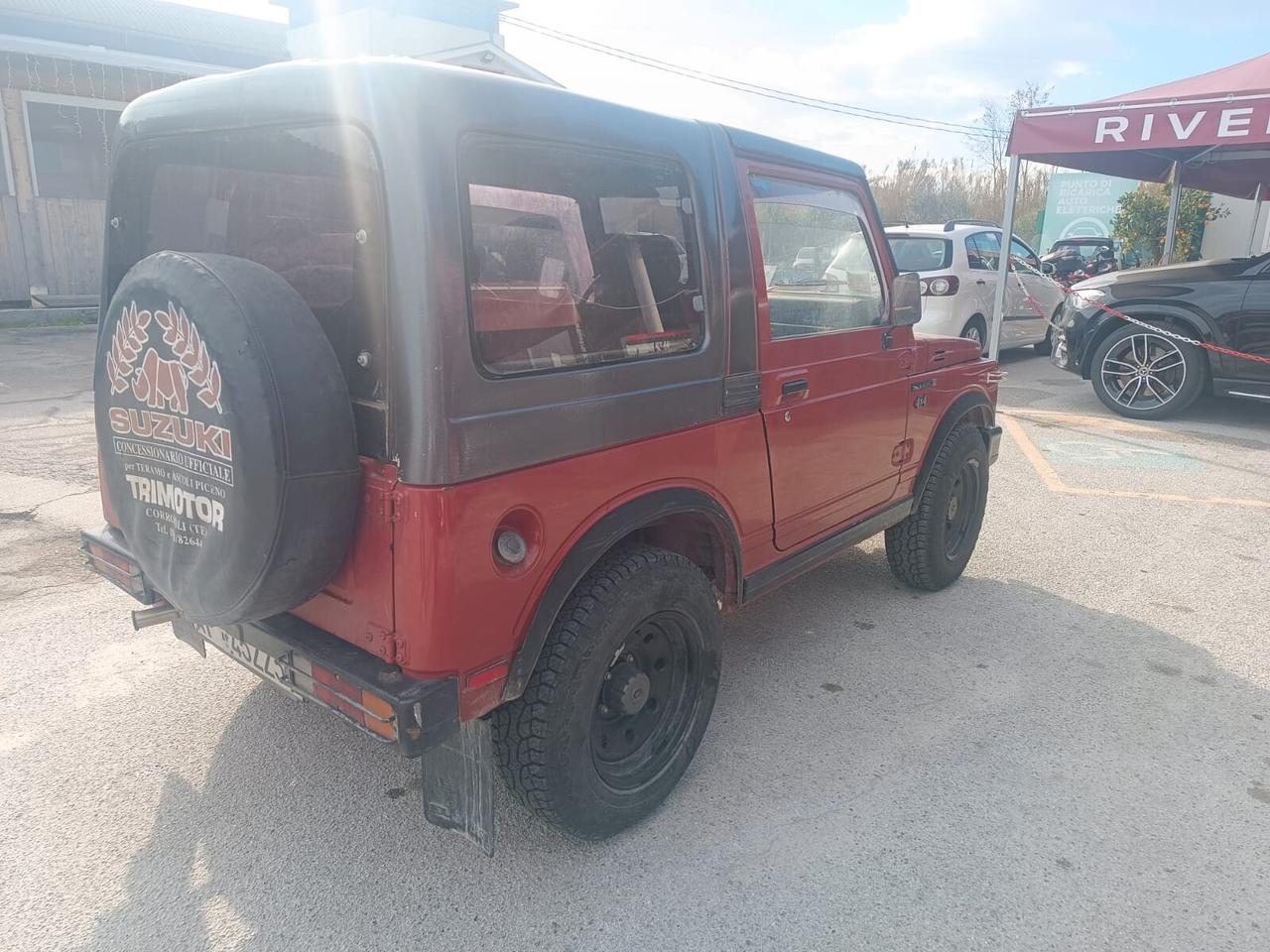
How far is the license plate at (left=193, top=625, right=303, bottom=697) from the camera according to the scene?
2205 millimetres

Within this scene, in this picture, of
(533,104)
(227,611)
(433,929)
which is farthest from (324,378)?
(433,929)

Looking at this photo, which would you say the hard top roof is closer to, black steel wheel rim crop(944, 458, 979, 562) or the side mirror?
the side mirror

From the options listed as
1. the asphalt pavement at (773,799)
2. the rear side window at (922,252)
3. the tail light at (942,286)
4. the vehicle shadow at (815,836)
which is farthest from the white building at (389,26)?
the vehicle shadow at (815,836)

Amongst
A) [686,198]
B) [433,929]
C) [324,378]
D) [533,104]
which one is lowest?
[433,929]

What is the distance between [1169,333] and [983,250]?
2661 mm

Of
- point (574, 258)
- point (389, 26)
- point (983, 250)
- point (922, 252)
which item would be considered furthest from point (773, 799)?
point (389, 26)

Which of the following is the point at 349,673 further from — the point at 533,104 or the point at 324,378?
the point at 533,104

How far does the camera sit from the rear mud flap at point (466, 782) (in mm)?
2158

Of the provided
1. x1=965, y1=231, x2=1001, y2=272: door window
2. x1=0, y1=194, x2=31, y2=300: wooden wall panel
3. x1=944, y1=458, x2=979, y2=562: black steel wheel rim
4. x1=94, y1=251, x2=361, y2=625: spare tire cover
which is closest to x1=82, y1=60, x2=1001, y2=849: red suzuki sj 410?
x1=94, y1=251, x2=361, y2=625: spare tire cover

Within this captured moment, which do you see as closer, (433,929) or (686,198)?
(433,929)

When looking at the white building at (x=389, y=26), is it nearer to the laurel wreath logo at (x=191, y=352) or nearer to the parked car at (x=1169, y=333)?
the parked car at (x=1169, y=333)

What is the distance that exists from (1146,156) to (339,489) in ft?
41.2

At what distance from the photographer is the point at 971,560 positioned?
4.85 m

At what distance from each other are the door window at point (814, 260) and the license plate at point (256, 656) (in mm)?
1841
